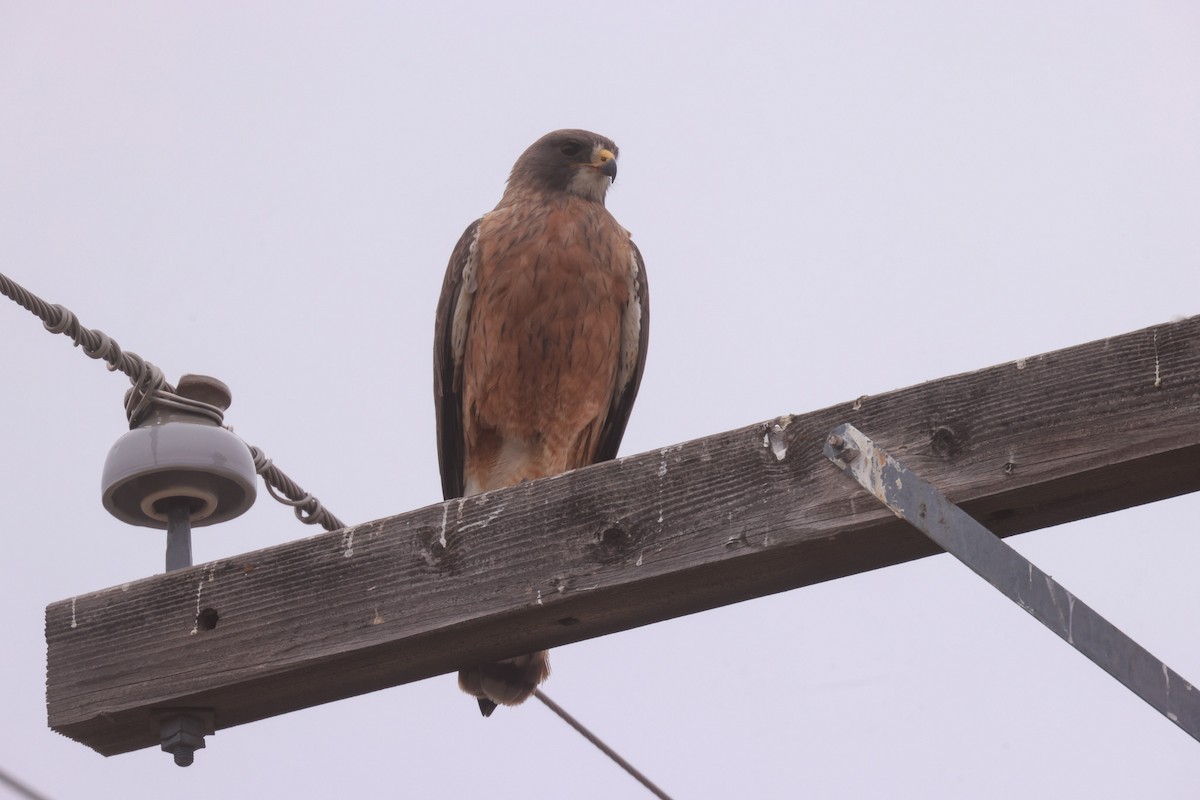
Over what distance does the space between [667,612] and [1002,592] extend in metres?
Answer: 0.60

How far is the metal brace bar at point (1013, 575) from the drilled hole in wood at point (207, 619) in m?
1.06

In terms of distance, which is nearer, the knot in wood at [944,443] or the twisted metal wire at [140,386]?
the knot in wood at [944,443]

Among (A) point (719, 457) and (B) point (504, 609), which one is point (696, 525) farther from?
(B) point (504, 609)

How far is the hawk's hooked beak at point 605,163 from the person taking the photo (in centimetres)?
575

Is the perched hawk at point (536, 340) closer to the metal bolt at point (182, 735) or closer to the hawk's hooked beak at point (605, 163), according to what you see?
the hawk's hooked beak at point (605, 163)

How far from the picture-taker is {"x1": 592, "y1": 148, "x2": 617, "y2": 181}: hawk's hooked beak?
5.75m

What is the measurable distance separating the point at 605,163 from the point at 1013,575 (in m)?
3.97

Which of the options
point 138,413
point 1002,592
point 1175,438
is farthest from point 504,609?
point 138,413

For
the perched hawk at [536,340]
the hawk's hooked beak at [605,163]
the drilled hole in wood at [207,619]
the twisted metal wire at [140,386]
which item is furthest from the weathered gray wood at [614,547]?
the hawk's hooked beak at [605,163]

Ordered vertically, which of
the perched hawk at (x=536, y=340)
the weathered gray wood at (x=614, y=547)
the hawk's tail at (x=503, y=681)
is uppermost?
the perched hawk at (x=536, y=340)

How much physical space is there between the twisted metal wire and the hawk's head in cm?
199

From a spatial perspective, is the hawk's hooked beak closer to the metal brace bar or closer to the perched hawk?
the perched hawk

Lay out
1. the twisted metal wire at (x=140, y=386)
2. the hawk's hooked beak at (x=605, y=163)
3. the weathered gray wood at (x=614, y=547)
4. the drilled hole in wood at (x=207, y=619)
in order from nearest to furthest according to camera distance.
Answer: the weathered gray wood at (x=614, y=547), the drilled hole in wood at (x=207, y=619), the twisted metal wire at (x=140, y=386), the hawk's hooked beak at (x=605, y=163)

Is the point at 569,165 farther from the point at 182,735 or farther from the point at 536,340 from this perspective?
the point at 182,735
